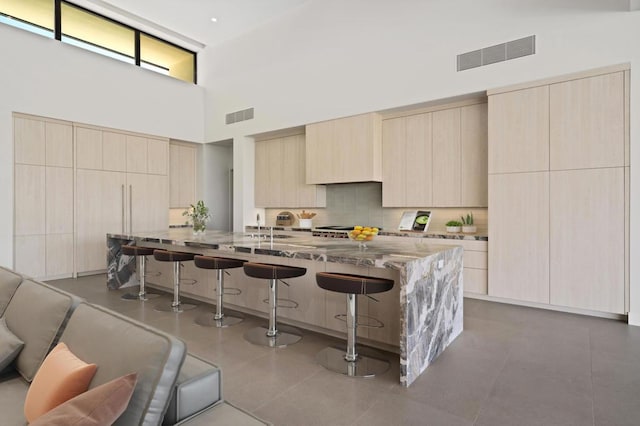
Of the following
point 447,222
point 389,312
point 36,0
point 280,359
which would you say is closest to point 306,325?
point 280,359

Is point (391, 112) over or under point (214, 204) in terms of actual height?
over

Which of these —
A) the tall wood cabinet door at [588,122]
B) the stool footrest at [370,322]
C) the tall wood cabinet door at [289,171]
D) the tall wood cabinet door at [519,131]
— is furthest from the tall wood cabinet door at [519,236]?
the tall wood cabinet door at [289,171]

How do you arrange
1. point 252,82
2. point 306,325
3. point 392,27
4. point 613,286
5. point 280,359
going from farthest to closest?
point 252,82, point 392,27, point 613,286, point 306,325, point 280,359

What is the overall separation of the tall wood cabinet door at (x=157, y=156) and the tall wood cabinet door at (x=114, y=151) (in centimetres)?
48

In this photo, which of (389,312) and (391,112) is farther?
(391,112)

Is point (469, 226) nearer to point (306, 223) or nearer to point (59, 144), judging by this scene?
point (306, 223)

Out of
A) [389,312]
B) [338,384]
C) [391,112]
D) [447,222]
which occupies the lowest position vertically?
[338,384]

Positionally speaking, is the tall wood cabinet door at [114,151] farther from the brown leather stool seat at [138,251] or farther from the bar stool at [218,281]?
the bar stool at [218,281]

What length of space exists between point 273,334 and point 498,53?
4.25 meters

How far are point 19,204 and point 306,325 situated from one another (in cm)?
514

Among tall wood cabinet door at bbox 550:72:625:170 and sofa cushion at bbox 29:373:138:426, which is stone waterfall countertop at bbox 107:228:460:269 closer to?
sofa cushion at bbox 29:373:138:426

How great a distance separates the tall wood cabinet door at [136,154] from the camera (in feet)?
22.7

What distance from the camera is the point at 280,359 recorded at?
2898 millimetres

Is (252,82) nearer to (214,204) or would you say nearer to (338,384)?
(214,204)
